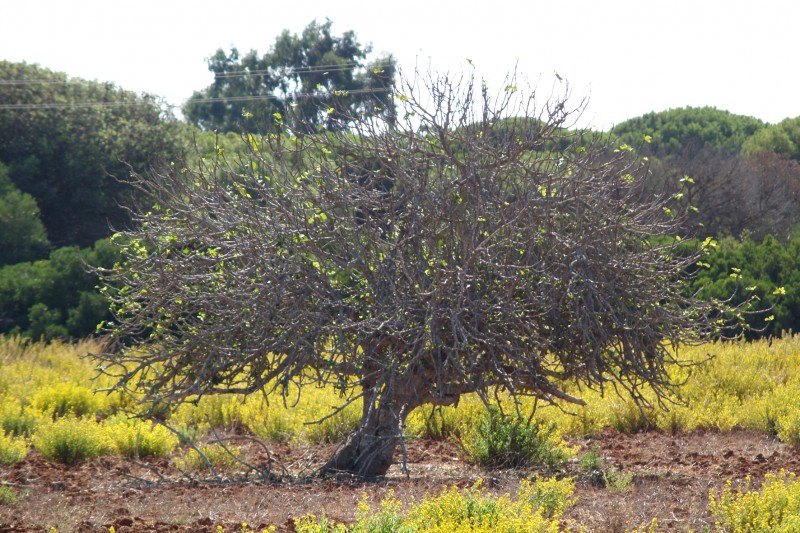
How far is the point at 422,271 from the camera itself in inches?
237

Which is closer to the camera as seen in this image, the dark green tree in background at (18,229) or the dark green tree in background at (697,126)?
the dark green tree in background at (18,229)

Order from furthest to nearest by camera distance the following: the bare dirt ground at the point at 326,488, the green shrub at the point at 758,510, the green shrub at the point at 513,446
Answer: the green shrub at the point at 513,446 < the bare dirt ground at the point at 326,488 < the green shrub at the point at 758,510

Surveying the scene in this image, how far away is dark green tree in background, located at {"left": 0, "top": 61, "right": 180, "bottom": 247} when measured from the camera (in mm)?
24406

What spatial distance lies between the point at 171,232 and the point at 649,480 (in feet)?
12.2

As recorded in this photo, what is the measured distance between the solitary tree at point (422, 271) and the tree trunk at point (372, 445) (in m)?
0.02

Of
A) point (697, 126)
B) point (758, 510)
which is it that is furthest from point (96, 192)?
point (697, 126)

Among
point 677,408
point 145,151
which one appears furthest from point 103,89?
point 677,408

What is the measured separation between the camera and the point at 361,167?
6367mm

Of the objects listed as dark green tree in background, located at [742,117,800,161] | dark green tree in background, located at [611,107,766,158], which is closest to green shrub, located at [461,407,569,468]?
dark green tree in background, located at [742,117,800,161]

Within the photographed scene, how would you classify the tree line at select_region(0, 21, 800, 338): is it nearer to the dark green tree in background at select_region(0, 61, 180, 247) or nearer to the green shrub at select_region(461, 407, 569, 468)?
the dark green tree in background at select_region(0, 61, 180, 247)

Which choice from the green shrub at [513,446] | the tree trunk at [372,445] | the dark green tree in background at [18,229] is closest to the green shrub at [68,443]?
the tree trunk at [372,445]

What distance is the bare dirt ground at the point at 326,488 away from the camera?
5.40m

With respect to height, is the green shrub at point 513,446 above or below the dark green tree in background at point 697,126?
below

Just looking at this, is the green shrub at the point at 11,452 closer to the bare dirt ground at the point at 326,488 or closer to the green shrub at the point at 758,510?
the bare dirt ground at the point at 326,488
